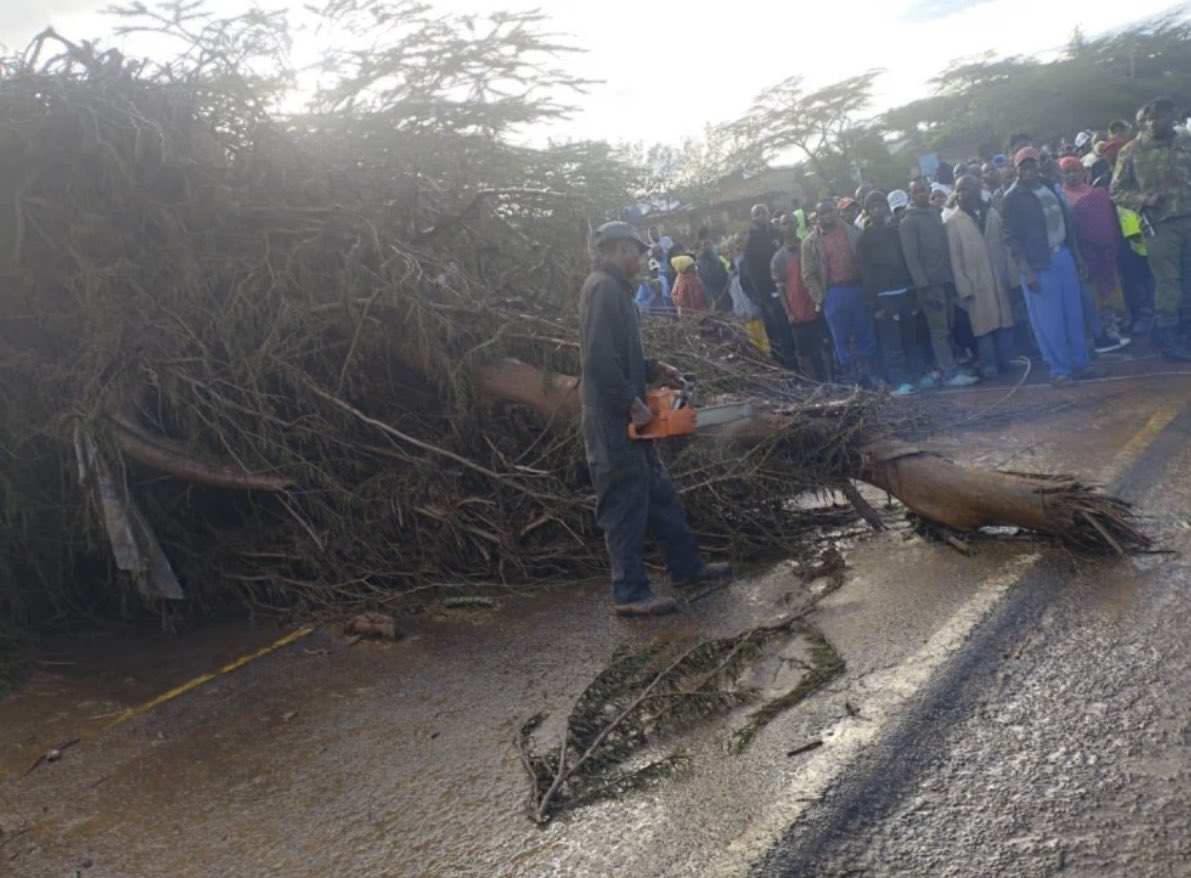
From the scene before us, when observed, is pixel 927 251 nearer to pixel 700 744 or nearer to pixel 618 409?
pixel 618 409

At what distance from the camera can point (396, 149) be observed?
8742 mm

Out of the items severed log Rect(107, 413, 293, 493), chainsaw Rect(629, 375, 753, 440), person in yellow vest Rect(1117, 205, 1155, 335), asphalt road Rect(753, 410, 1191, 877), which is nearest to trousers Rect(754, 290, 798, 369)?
person in yellow vest Rect(1117, 205, 1155, 335)

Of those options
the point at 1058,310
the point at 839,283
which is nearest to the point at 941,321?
the point at 839,283

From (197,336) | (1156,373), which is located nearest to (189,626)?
(197,336)

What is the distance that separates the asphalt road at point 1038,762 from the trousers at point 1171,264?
18.5ft

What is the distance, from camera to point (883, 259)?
10508 mm

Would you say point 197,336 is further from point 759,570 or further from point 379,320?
point 759,570

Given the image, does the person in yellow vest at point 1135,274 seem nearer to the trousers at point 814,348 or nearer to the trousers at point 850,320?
the trousers at point 850,320

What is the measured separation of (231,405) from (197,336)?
1.82ft

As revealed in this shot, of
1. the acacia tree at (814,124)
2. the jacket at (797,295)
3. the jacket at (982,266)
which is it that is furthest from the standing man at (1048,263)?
the acacia tree at (814,124)

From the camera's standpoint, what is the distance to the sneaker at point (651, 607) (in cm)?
553

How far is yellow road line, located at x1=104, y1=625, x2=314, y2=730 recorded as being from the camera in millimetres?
5496

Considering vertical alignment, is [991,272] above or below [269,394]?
below

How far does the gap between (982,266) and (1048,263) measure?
Result: 81cm
